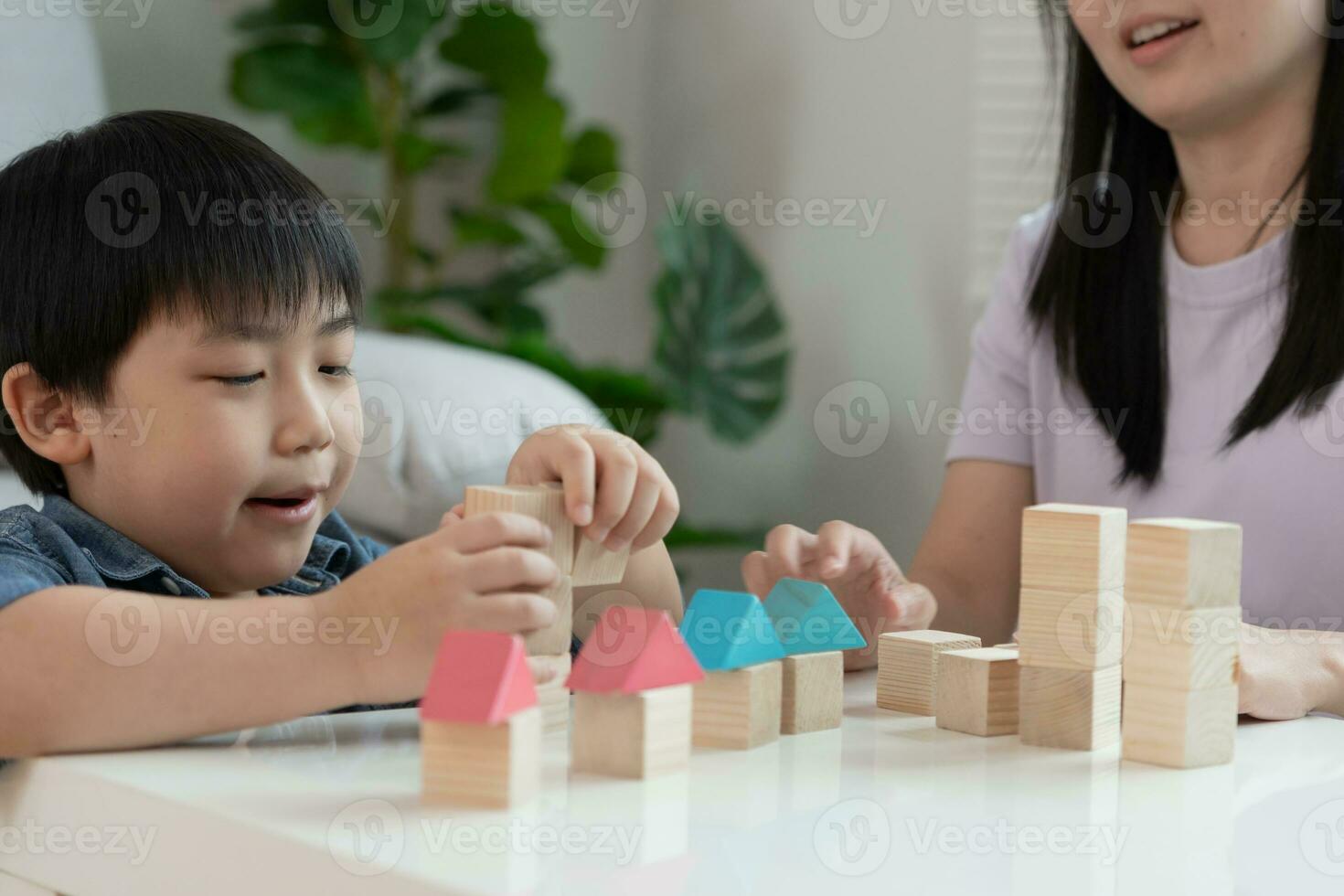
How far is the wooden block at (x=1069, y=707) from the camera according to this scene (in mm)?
663

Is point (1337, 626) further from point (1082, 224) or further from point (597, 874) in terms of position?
point (597, 874)

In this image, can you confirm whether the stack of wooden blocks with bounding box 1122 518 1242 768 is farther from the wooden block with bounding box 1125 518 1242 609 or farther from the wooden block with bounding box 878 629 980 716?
the wooden block with bounding box 878 629 980 716

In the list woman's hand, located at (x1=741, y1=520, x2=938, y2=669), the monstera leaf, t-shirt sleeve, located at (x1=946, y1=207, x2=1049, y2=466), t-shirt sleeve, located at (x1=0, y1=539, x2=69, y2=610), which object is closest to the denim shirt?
t-shirt sleeve, located at (x1=0, y1=539, x2=69, y2=610)

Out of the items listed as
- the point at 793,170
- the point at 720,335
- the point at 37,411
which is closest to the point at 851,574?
the point at 37,411

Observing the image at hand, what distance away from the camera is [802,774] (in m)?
0.60

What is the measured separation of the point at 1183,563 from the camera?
0.61 metres

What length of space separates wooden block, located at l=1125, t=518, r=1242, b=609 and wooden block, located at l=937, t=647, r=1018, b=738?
0.09 metres

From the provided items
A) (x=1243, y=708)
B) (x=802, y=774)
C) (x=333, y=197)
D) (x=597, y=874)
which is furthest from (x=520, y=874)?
(x=333, y=197)

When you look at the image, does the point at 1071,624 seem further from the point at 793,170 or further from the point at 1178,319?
the point at 793,170

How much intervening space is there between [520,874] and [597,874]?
0.09 feet

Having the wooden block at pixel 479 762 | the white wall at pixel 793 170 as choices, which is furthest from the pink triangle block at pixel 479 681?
the white wall at pixel 793 170

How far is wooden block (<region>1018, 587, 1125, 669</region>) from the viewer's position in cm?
64

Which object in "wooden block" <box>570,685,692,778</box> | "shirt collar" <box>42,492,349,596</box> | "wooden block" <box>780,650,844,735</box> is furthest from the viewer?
"shirt collar" <box>42,492,349,596</box>

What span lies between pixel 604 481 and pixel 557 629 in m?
0.10
